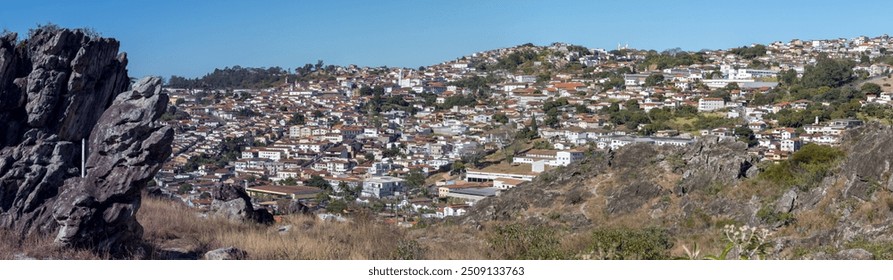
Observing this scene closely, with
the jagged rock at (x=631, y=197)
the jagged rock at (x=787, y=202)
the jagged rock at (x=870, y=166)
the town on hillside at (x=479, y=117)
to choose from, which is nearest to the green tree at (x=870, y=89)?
the town on hillside at (x=479, y=117)

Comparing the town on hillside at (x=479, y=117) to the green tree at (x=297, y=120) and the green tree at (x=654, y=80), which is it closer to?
the green tree at (x=654, y=80)

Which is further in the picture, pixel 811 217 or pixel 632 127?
pixel 632 127

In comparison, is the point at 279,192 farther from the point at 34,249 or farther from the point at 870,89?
the point at 870,89

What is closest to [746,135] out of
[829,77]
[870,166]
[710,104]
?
[710,104]

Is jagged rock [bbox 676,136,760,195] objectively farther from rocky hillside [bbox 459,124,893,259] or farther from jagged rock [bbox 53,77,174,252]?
jagged rock [bbox 53,77,174,252]
